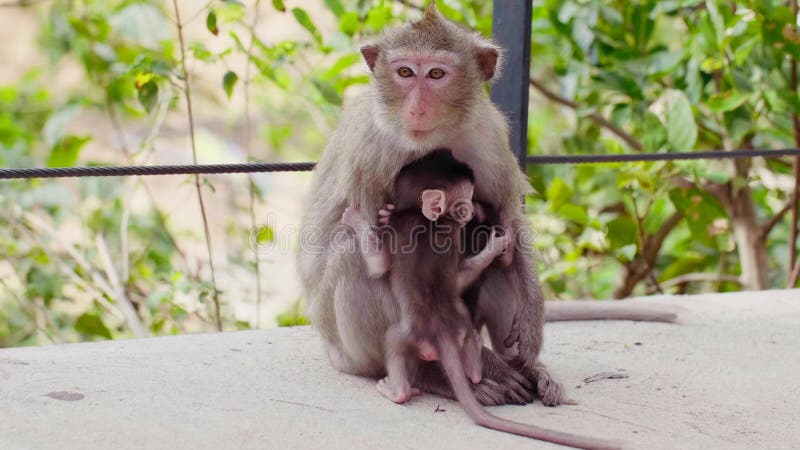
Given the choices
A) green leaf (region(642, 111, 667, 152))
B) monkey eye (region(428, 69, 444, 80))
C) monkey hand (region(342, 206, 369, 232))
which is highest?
monkey eye (region(428, 69, 444, 80))

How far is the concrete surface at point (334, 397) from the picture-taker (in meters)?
2.58

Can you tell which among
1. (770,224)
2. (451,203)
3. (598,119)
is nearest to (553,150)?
(598,119)

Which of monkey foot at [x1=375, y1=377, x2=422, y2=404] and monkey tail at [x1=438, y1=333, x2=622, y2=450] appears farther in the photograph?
monkey foot at [x1=375, y1=377, x2=422, y2=404]

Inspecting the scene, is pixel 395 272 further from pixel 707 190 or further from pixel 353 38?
pixel 707 190

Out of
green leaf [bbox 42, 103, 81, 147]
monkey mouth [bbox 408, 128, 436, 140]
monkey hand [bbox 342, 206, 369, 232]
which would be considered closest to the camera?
monkey mouth [bbox 408, 128, 436, 140]

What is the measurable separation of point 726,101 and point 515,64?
156cm

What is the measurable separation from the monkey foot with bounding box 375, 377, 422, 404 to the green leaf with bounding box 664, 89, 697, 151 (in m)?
2.31

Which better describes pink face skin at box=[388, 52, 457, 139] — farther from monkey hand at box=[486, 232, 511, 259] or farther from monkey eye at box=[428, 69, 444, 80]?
monkey hand at box=[486, 232, 511, 259]

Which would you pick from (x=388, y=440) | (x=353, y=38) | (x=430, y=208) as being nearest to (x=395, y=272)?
(x=430, y=208)

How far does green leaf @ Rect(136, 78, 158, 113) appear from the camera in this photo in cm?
433

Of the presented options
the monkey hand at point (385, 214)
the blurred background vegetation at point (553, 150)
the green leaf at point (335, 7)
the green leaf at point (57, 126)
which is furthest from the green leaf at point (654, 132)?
the green leaf at point (57, 126)

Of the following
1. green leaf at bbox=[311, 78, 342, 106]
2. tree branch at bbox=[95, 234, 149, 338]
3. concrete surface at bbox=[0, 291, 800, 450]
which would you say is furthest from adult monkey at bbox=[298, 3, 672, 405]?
tree branch at bbox=[95, 234, 149, 338]

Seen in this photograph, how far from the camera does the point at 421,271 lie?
118 inches

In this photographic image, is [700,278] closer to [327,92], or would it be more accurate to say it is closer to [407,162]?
[327,92]
